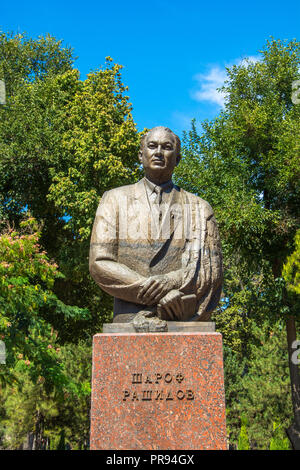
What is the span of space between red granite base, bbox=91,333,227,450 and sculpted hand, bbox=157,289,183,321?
0.30m

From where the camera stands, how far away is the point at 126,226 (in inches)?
217

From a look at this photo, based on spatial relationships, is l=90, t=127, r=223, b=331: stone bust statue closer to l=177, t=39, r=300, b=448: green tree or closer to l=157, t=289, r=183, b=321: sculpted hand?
l=157, t=289, r=183, b=321: sculpted hand

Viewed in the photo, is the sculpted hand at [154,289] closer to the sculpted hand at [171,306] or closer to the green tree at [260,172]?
the sculpted hand at [171,306]

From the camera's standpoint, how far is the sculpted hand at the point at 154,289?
16.6ft

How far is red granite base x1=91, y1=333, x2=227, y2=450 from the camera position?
460 centimetres

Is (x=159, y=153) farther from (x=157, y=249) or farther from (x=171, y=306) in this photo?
(x=171, y=306)

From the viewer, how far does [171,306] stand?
5.03 meters

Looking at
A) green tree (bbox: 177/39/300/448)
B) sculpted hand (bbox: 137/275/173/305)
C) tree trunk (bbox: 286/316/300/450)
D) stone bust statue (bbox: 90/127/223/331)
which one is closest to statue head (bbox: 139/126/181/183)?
stone bust statue (bbox: 90/127/223/331)

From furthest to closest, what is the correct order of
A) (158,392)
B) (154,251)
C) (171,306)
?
(154,251) → (171,306) → (158,392)

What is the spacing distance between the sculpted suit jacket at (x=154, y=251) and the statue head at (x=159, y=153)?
0.27m

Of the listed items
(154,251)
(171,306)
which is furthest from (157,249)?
(171,306)

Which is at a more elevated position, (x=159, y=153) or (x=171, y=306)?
(x=159, y=153)

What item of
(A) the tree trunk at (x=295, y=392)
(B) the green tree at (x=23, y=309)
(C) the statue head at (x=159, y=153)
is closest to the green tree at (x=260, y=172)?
(A) the tree trunk at (x=295, y=392)

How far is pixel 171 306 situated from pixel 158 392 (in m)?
0.82
